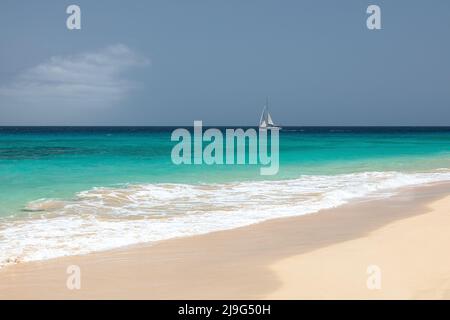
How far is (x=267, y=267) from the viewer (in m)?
5.86

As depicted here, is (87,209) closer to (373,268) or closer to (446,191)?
(373,268)

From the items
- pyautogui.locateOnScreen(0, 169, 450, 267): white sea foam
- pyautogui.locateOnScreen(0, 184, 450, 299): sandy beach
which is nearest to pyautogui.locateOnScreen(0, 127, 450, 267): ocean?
pyautogui.locateOnScreen(0, 169, 450, 267): white sea foam

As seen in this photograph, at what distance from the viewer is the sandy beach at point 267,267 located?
4.86 meters

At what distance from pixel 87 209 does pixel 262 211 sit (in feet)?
12.8

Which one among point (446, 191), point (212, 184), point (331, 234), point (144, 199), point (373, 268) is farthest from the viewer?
point (212, 184)

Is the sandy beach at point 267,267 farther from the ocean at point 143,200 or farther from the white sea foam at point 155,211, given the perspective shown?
the ocean at point 143,200

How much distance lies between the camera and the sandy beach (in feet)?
15.9

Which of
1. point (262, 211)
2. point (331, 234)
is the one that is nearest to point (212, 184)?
point (262, 211)

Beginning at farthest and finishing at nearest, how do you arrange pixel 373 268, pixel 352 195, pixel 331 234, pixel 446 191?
pixel 446 191 → pixel 352 195 → pixel 331 234 → pixel 373 268

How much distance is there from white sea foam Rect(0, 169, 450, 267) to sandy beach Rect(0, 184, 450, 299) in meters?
0.56

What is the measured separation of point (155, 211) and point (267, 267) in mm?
4785

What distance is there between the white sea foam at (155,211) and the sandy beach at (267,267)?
1.82 ft

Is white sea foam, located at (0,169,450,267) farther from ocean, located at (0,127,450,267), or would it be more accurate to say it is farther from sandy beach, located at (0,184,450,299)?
sandy beach, located at (0,184,450,299)
